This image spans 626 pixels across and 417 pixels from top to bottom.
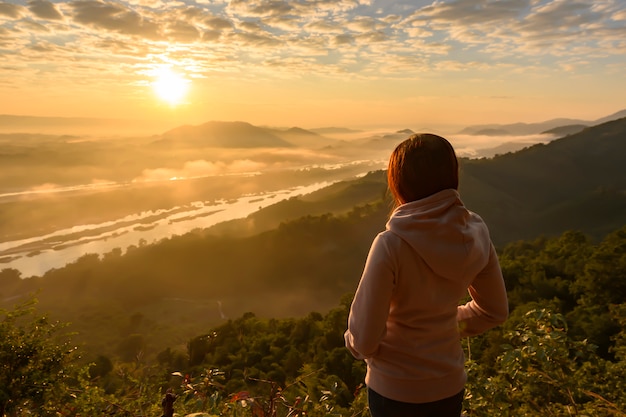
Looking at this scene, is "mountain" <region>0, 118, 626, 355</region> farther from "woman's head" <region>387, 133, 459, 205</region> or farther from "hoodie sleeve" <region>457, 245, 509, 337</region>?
"woman's head" <region>387, 133, 459, 205</region>

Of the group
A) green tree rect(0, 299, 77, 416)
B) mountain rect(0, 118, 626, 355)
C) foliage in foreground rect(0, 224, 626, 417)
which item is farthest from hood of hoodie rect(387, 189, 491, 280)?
mountain rect(0, 118, 626, 355)

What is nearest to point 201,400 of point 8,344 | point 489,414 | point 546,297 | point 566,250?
point 489,414

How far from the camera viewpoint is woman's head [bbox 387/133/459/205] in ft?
6.23

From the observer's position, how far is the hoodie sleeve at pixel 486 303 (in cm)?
217

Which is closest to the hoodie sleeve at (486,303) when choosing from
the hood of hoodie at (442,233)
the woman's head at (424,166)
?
the hood of hoodie at (442,233)

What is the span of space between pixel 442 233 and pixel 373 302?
44 centimetres

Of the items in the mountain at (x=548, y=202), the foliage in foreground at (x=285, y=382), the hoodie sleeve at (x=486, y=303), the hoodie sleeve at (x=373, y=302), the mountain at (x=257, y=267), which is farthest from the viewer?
the mountain at (x=548, y=202)

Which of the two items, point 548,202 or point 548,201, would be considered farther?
point 548,201

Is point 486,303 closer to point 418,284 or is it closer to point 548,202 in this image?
point 418,284

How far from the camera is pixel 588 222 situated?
143750mm

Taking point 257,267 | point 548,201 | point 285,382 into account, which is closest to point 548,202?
point 548,201

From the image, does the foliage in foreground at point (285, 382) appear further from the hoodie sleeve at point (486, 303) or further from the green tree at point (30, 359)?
the hoodie sleeve at point (486, 303)

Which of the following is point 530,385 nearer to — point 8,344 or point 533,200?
point 8,344

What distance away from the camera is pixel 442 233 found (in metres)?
1.89
